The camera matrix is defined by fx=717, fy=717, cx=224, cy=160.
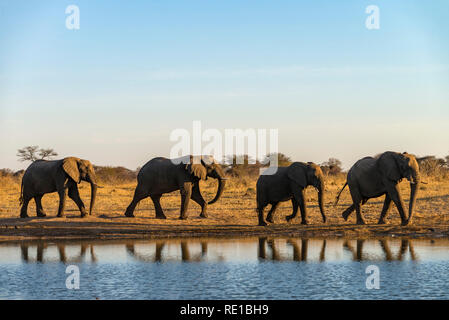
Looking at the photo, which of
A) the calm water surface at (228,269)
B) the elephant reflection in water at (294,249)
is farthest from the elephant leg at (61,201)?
the elephant reflection in water at (294,249)

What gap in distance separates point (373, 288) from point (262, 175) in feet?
35.1

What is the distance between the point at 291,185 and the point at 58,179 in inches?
316

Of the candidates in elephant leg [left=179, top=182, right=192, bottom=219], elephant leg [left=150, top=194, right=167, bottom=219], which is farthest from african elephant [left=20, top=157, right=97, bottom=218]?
elephant leg [left=179, top=182, right=192, bottom=219]

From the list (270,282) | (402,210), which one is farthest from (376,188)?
(270,282)

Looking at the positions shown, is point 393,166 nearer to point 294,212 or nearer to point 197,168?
point 294,212

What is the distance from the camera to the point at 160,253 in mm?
18281

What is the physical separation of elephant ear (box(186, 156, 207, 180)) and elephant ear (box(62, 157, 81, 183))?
3.83 meters

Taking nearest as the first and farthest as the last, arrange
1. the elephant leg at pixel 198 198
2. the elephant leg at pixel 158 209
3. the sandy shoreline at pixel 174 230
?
the sandy shoreline at pixel 174 230 → the elephant leg at pixel 158 209 → the elephant leg at pixel 198 198

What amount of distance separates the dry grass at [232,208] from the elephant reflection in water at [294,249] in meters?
3.34

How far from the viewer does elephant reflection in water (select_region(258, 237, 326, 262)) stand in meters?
17.2

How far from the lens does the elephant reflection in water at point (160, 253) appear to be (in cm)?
1720

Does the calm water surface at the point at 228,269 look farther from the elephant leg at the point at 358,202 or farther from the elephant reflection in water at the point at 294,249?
the elephant leg at the point at 358,202
